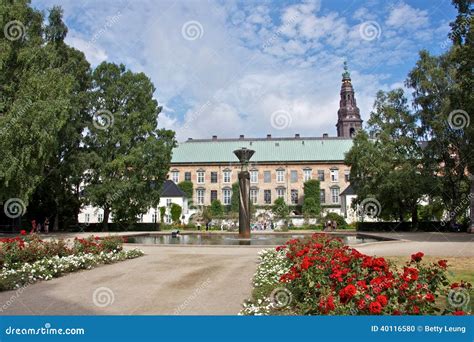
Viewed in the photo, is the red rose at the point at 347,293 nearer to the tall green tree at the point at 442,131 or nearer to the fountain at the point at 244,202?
the fountain at the point at 244,202

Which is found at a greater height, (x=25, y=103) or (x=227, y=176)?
(x=227, y=176)

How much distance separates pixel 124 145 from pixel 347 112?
65.9 meters

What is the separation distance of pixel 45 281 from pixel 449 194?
1479 inches

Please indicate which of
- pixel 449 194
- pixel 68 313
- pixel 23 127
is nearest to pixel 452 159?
pixel 449 194

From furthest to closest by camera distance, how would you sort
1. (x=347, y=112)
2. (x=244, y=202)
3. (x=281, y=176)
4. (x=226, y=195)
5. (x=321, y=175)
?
(x=347, y=112) < (x=281, y=176) < (x=226, y=195) < (x=321, y=175) < (x=244, y=202)

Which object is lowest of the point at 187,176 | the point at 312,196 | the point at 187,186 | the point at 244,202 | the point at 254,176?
the point at 244,202

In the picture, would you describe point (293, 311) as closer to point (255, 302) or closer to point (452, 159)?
point (255, 302)

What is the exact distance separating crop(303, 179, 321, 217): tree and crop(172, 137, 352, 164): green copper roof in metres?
5.54

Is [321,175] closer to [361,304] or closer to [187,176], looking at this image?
[187,176]

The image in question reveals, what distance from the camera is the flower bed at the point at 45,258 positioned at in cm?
1011

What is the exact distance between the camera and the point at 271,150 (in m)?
79.2

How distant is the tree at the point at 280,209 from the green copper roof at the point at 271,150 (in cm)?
945

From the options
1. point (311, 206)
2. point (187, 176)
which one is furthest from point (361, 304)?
point (187, 176)

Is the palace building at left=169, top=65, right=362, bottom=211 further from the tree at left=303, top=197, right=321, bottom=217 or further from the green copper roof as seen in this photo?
the tree at left=303, top=197, right=321, bottom=217
